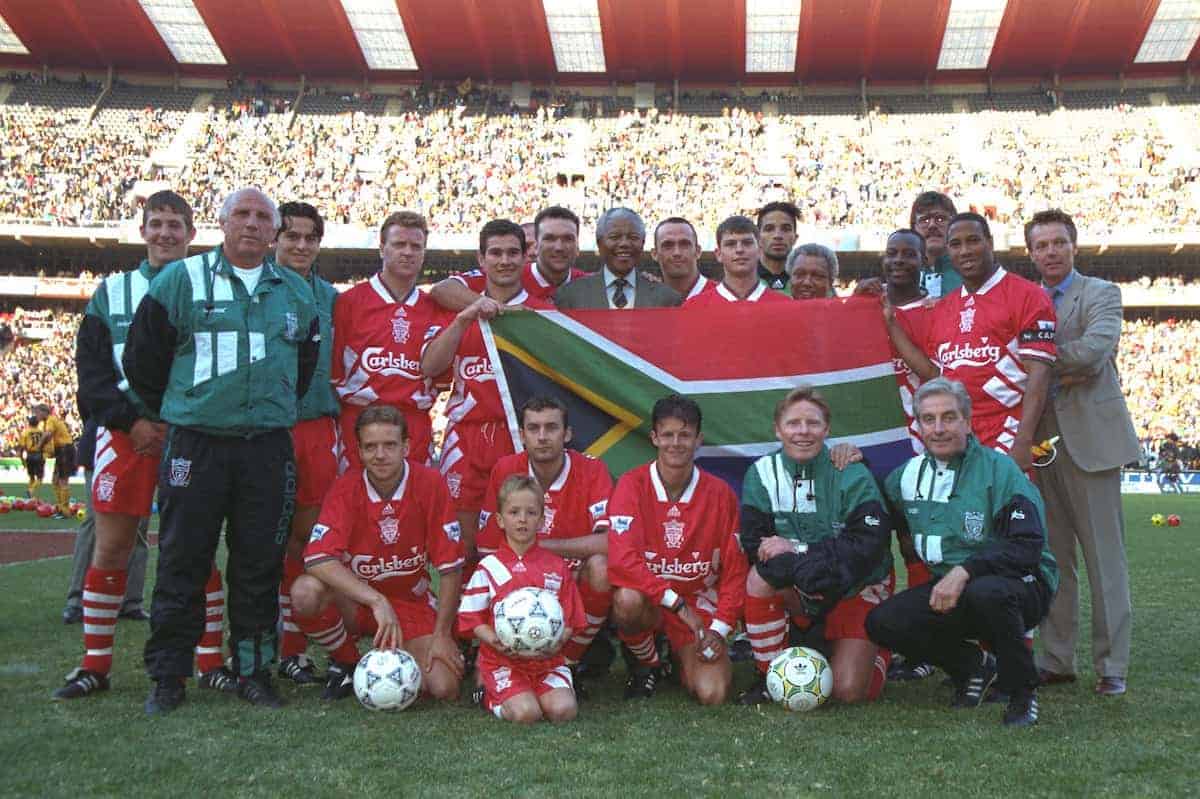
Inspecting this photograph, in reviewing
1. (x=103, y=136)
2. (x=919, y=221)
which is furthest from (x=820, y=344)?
(x=103, y=136)

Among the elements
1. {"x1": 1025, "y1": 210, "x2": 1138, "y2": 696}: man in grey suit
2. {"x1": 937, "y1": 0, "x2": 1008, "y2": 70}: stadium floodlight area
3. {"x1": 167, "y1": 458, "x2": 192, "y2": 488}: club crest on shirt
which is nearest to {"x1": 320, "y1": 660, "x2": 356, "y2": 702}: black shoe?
{"x1": 167, "y1": 458, "x2": 192, "y2": 488}: club crest on shirt

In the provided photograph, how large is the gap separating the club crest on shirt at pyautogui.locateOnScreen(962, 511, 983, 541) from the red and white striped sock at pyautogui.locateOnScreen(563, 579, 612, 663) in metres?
1.53

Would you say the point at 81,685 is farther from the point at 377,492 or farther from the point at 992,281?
the point at 992,281

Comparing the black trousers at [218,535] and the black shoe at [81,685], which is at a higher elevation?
the black trousers at [218,535]

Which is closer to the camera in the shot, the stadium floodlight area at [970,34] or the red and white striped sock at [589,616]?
the red and white striped sock at [589,616]

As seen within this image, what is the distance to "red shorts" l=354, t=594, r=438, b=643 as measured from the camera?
190 inches

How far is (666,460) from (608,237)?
1.51m

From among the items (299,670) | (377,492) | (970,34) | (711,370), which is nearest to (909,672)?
(711,370)

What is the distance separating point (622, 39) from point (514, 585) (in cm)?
3285

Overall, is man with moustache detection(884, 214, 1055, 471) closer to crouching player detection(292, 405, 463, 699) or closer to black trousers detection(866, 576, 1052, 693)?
black trousers detection(866, 576, 1052, 693)

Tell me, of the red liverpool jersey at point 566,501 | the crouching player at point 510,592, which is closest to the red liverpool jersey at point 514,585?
the crouching player at point 510,592

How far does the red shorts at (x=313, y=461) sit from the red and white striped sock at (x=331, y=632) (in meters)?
0.58

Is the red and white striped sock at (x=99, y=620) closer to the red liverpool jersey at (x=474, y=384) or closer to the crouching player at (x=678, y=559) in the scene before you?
the red liverpool jersey at (x=474, y=384)

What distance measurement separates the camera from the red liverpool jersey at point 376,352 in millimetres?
5324
